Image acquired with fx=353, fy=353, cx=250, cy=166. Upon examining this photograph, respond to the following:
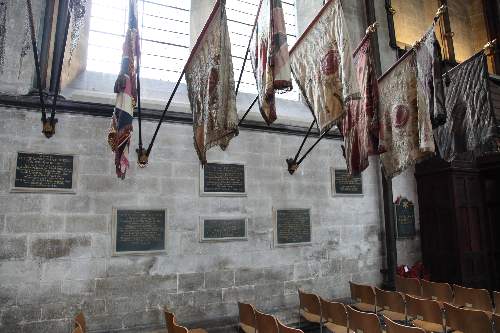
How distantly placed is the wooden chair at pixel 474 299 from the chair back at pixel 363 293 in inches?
56.7

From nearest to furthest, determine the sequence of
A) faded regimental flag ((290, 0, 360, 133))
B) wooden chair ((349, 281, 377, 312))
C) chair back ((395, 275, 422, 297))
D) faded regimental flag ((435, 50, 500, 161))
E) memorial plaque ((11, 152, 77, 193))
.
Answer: faded regimental flag ((290, 0, 360, 133)) → memorial plaque ((11, 152, 77, 193)) → faded regimental flag ((435, 50, 500, 161)) → wooden chair ((349, 281, 377, 312)) → chair back ((395, 275, 422, 297))

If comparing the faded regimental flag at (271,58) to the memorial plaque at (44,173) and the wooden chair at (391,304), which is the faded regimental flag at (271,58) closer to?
the memorial plaque at (44,173)

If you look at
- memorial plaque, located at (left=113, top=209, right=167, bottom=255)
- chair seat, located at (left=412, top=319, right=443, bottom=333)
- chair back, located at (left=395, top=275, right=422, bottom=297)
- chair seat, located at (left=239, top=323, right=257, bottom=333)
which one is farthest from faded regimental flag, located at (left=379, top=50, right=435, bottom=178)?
memorial plaque, located at (left=113, top=209, right=167, bottom=255)

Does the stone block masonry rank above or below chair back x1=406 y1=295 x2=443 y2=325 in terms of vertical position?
above

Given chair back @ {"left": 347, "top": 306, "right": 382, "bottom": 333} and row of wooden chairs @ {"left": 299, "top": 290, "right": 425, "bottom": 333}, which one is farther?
chair back @ {"left": 347, "top": 306, "right": 382, "bottom": 333}

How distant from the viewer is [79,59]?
20.5 feet

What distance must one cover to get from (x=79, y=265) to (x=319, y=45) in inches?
196

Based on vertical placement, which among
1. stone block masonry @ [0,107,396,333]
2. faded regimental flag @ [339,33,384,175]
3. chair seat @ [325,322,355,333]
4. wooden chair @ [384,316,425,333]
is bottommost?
chair seat @ [325,322,355,333]

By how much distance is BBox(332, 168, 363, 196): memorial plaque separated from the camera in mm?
7871

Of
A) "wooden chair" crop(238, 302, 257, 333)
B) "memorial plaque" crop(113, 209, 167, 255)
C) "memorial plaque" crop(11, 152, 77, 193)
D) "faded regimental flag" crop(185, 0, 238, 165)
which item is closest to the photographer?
"faded regimental flag" crop(185, 0, 238, 165)

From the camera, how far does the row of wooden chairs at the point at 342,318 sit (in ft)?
13.8

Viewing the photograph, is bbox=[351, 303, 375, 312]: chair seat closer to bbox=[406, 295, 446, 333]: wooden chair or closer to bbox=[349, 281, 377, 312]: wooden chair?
bbox=[349, 281, 377, 312]: wooden chair

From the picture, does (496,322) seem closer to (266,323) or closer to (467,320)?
(467,320)

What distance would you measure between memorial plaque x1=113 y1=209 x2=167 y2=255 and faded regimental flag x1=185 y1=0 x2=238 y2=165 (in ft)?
6.18
